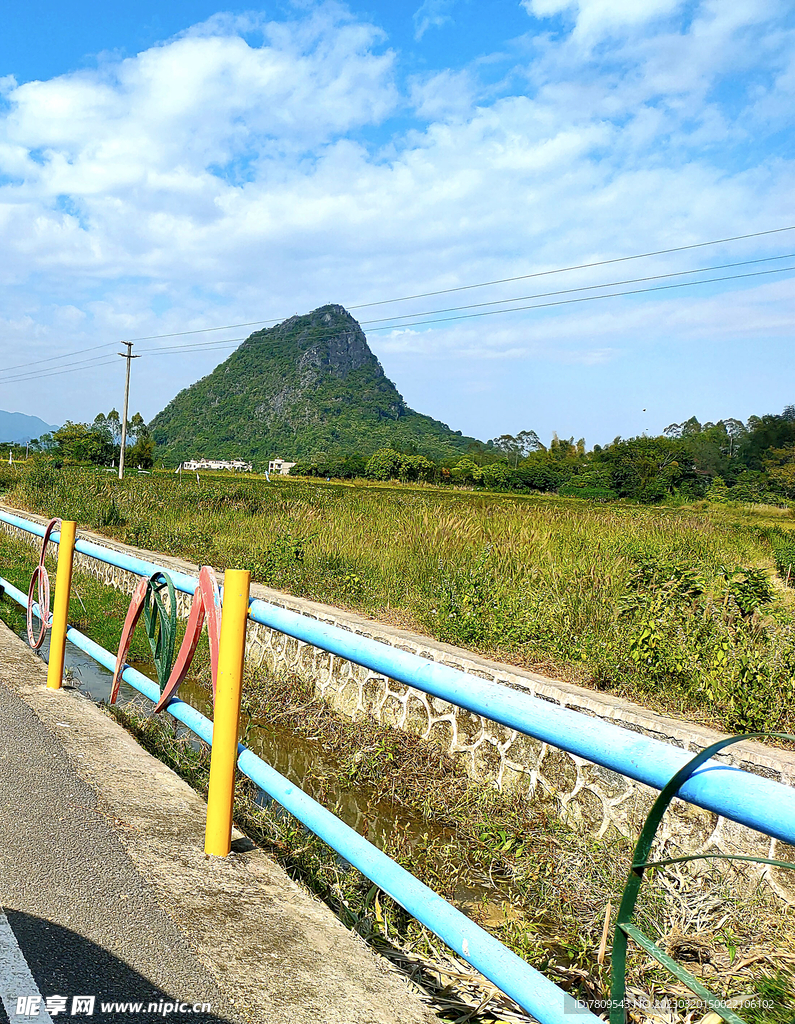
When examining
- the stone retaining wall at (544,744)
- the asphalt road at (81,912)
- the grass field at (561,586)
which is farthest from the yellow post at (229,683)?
the grass field at (561,586)

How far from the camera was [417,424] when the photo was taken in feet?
587

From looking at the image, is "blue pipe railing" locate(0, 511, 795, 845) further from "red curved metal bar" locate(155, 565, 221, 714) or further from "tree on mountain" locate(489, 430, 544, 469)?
"tree on mountain" locate(489, 430, 544, 469)

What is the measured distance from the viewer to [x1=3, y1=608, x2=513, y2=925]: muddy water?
3.95 meters

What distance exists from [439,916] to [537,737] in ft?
1.70

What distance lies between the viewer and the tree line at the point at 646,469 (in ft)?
197

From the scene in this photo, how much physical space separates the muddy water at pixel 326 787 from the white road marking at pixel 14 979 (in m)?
2.00

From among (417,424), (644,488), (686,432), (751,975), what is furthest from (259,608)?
(417,424)

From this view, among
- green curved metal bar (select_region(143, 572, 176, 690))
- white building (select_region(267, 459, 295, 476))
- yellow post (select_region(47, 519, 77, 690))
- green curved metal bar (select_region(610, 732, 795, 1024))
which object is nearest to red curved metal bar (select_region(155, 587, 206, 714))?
green curved metal bar (select_region(143, 572, 176, 690))

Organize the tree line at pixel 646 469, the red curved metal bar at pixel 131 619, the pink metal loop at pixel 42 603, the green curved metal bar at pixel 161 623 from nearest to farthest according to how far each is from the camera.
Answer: the green curved metal bar at pixel 161 623
the red curved metal bar at pixel 131 619
the pink metal loop at pixel 42 603
the tree line at pixel 646 469

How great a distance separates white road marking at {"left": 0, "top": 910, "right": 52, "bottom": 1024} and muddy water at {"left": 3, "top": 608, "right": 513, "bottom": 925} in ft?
6.58

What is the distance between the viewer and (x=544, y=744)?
187 inches

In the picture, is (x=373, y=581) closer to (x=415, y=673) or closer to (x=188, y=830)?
(x=188, y=830)

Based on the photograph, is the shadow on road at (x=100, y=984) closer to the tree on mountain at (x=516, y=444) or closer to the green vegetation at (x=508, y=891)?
the green vegetation at (x=508, y=891)

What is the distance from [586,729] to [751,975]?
1882 millimetres
